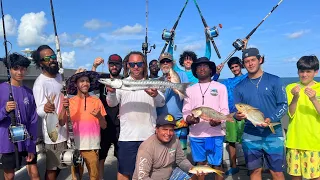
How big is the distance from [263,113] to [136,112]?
1.72 metres

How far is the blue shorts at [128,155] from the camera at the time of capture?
410cm

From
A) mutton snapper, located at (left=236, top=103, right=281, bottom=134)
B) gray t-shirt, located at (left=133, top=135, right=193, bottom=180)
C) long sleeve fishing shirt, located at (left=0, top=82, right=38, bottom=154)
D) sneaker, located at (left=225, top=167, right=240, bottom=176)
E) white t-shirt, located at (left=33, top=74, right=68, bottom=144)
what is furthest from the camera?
sneaker, located at (left=225, top=167, right=240, bottom=176)

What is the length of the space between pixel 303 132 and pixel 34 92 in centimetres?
368

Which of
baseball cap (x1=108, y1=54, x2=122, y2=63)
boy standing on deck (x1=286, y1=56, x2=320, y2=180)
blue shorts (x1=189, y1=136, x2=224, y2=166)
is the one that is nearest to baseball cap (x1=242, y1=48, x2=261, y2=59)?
boy standing on deck (x1=286, y1=56, x2=320, y2=180)

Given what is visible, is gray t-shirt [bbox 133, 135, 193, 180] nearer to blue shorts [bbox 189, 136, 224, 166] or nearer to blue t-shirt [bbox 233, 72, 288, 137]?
blue shorts [bbox 189, 136, 224, 166]

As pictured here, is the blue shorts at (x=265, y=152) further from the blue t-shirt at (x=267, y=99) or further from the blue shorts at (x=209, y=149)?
the blue shorts at (x=209, y=149)

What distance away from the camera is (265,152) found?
13.3ft

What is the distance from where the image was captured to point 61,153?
4086 millimetres

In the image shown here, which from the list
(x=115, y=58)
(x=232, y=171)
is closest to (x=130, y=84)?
(x=115, y=58)

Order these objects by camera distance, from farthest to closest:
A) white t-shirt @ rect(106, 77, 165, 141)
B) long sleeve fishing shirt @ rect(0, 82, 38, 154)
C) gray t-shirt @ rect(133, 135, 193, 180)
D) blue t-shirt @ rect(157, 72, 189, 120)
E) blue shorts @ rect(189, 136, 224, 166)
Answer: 1. blue t-shirt @ rect(157, 72, 189, 120)
2. blue shorts @ rect(189, 136, 224, 166)
3. white t-shirt @ rect(106, 77, 165, 141)
4. long sleeve fishing shirt @ rect(0, 82, 38, 154)
5. gray t-shirt @ rect(133, 135, 193, 180)

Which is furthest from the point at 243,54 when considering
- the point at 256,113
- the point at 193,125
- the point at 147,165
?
the point at 147,165

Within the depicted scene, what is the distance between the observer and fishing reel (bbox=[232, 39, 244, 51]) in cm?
679

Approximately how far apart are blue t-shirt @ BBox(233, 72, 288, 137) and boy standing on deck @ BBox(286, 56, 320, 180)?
189mm

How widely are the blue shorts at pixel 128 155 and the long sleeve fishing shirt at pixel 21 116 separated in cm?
123
